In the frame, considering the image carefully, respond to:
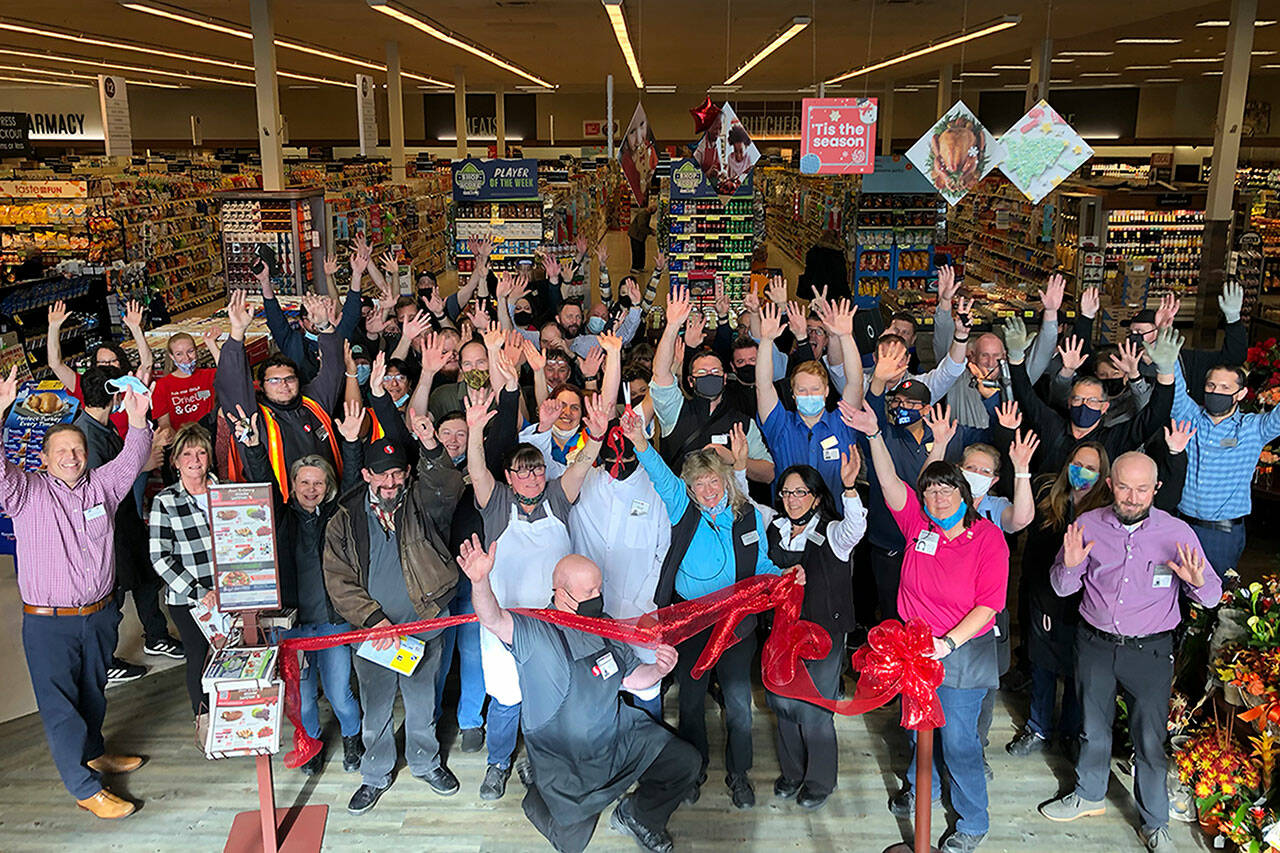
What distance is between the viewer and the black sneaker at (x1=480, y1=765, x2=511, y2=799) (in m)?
4.48

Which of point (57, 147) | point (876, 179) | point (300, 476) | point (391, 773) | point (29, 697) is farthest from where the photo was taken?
point (57, 147)

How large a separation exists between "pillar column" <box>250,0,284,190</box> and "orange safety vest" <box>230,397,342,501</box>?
691 centimetres

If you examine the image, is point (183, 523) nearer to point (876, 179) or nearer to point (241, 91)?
point (876, 179)

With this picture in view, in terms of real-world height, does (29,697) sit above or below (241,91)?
below

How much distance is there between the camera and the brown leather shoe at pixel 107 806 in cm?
437

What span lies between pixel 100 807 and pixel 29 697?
145cm

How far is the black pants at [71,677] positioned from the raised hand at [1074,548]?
397 centimetres

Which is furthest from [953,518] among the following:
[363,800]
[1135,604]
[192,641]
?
[192,641]

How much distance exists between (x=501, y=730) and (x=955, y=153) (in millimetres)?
5816

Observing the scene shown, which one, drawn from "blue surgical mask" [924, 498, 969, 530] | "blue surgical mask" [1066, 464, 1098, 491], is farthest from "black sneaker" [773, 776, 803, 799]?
"blue surgical mask" [1066, 464, 1098, 491]

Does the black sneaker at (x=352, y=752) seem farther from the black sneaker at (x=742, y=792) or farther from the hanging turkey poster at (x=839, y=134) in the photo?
the hanging turkey poster at (x=839, y=134)

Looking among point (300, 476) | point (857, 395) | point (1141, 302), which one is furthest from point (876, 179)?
point (300, 476)

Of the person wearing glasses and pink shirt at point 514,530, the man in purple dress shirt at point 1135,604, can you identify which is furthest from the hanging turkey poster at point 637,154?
the man in purple dress shirt at point 1135,604

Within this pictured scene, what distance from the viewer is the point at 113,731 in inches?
197
